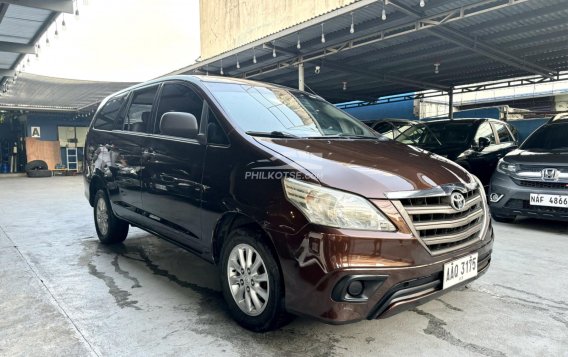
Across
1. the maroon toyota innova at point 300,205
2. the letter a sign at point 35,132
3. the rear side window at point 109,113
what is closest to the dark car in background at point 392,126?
the maroon toyota innova at point 300,205

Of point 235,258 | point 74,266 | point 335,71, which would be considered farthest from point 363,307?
point 335,71

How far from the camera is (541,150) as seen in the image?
530 centimetres

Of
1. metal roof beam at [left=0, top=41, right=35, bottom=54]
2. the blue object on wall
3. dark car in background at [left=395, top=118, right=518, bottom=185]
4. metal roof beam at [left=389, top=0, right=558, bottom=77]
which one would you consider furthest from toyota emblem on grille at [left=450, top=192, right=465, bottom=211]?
the blue object on wall

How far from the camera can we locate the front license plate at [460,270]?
7.21 ft

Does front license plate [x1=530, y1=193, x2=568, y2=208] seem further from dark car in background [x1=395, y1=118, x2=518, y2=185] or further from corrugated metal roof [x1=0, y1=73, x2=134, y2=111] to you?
corrugated metal roof [x1=0, y1=73, x2=134, y2=111]

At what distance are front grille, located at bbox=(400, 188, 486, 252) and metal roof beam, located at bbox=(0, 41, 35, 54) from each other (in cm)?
1035

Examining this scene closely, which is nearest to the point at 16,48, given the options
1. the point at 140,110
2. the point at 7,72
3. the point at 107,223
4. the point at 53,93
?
the point at 7,72

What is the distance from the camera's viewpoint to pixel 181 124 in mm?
2787

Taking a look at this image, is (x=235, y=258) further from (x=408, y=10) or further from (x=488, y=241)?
(x=408, y=10)

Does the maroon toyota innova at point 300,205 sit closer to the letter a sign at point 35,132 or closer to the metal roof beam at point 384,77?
the metal roof beam at point 384,77

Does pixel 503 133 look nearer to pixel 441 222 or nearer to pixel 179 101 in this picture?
pixel 441 222

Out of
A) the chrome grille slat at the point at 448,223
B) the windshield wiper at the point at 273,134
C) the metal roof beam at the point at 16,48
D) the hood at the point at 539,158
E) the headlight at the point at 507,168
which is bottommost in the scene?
the chrome grille slat at the point at 448,223

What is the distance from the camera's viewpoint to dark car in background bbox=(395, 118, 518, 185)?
21.8ft

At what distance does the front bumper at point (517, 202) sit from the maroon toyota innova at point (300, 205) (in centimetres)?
265
